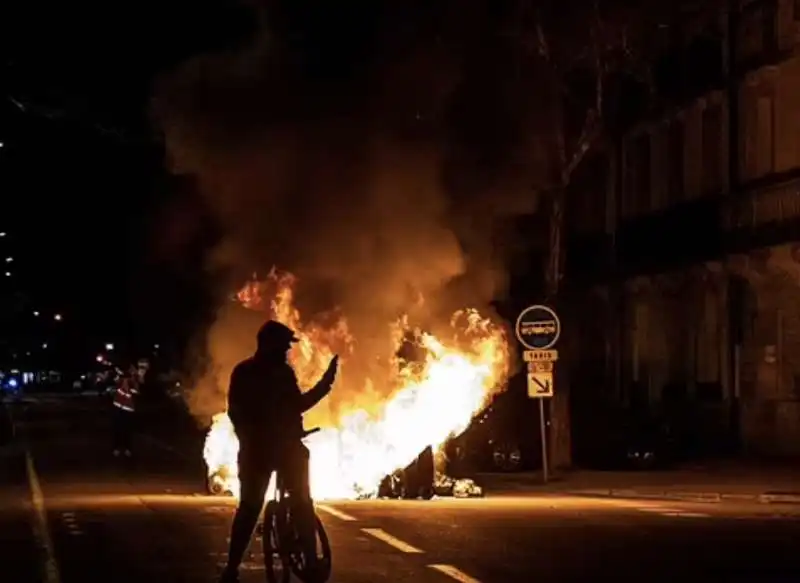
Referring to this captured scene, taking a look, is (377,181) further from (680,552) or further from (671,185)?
(671,185)

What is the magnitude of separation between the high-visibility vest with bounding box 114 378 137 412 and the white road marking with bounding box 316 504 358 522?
1416 centimetres

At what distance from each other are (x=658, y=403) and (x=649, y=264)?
3.30m

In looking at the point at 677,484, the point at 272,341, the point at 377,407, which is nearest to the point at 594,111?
the point at 677,484

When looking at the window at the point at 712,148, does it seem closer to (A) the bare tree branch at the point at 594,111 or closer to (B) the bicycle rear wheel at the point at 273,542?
(A) the bare tree branch at the point at 594,111

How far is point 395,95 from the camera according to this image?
28172 mm

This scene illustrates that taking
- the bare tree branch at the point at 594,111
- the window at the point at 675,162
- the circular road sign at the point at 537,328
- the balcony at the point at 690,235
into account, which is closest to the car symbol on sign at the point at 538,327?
the circular road sign at the point at 537,328

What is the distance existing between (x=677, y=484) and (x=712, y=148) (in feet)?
41.8

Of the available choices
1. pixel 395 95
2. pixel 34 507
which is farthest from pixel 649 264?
pixel 34 507

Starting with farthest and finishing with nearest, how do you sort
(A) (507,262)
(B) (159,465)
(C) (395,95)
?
1. (A) (507,262)
2. (B) (159,465)
3. (C) (395,95)

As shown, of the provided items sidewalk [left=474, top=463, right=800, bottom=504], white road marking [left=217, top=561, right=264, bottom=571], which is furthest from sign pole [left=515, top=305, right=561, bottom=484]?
white road marking [left=217, top=561, right=264, bottom=571]

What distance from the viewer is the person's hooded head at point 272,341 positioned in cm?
1413

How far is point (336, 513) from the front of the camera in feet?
71.7

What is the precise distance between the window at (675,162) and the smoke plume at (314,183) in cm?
1459

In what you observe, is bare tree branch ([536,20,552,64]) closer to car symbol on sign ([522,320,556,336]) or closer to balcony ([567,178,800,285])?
car symbol on sign ([522,320,556,336])
